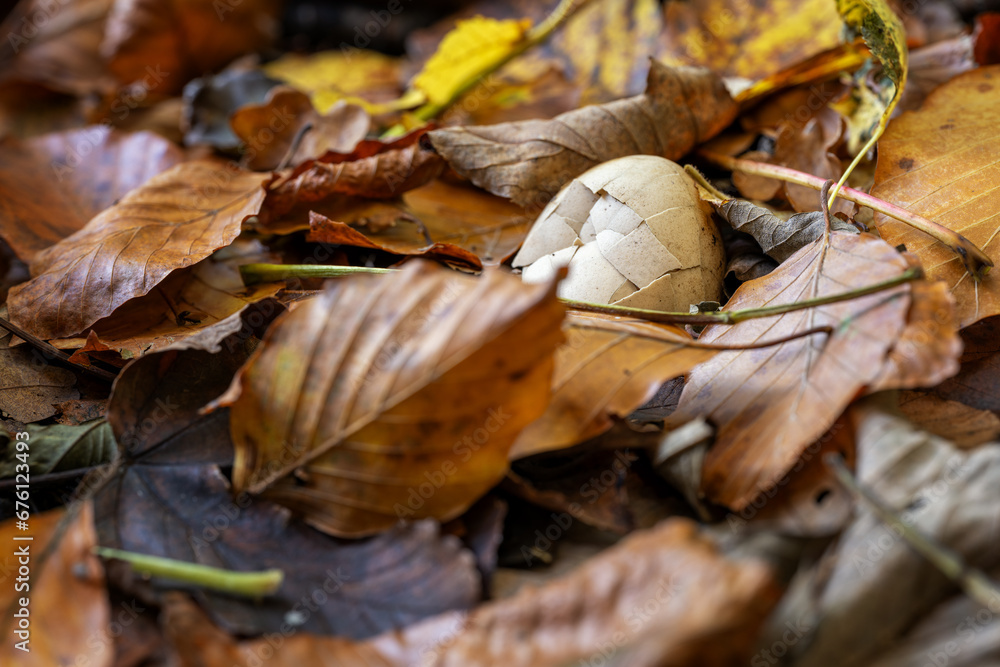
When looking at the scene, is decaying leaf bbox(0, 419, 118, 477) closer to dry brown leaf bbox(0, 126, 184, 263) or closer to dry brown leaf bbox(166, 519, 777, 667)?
dry brown leaf bbox(166, 519, 777, 667)

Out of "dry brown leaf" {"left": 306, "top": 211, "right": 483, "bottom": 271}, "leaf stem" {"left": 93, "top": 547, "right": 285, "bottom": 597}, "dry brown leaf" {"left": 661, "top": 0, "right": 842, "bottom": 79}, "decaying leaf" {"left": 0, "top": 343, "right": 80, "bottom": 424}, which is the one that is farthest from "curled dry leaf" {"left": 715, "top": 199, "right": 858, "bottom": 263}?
"decaying leaf" {"left": 0, "top": 343, "right": 80, "bottom": 424}

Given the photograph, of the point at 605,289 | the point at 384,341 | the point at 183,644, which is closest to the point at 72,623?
the point at 183,644

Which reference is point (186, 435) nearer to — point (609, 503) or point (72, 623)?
point (72, 623)

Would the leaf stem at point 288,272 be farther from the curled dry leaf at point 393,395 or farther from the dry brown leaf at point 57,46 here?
the dry brown leaf at point 57,46

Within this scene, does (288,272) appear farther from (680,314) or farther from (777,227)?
(777,227)

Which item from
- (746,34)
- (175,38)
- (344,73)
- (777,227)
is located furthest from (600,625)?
(175,38)

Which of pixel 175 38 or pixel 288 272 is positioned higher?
pixel 175 38
